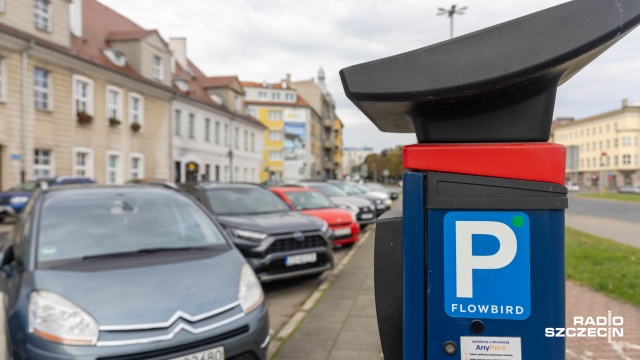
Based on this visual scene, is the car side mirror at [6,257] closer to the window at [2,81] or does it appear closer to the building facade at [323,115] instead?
the window at [2,81]

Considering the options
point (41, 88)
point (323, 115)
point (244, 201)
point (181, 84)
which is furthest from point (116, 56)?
point (323, 115)

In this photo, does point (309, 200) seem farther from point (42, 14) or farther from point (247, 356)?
point (42, 14)

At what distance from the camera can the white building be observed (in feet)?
103

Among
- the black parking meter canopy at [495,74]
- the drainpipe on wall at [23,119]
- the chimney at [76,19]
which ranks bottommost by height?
the black parking meter canopy at [495,74]

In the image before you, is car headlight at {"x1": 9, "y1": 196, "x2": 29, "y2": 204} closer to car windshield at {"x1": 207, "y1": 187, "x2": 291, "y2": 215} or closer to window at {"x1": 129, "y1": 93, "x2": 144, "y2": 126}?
window at {"x1": 129, "y1": 93, "x2": 144, "y2": 126}

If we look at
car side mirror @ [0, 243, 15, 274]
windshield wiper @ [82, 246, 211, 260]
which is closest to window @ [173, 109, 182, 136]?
car side mirror @ [0, 243, 15, 274]

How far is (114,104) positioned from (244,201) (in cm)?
1950

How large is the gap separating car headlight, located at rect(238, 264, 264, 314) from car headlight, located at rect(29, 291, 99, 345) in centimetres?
99

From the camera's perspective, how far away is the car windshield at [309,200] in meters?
11.5

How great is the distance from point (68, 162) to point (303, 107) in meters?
48.4

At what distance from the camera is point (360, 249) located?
10570mm

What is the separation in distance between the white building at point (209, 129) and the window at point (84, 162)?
313 inches

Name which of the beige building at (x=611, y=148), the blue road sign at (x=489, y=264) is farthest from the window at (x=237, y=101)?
the blue road sign at (x=489, y=264)

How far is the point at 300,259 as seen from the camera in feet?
22.4
